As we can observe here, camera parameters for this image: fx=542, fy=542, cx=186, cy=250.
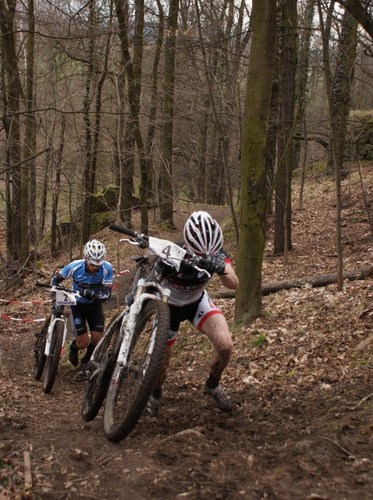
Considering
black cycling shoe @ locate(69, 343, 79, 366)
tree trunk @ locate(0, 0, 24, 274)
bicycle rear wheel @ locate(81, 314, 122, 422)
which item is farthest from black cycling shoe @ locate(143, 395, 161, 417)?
tree trunk @ locate(0, 0, 24, 274)

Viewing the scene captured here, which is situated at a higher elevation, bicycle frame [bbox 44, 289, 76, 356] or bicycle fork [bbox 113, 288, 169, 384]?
bicycle fork [bbox 113, 288, 169, 384]

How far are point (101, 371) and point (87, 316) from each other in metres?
3.47

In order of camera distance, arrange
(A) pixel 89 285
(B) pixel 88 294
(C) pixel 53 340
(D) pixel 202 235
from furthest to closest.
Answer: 1. (A) pixel 89 285
2. (B) pixel 88 294
3. (C) pixel 53 340
4. (D) pixel 202 235

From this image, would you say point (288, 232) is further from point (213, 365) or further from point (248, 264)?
point (213, 365)

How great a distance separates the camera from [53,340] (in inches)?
307

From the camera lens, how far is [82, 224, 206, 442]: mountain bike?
436cm

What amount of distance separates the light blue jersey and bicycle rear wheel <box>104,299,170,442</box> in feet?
11.0

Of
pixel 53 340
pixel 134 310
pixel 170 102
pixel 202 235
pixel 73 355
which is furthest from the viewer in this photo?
pixel 170 102

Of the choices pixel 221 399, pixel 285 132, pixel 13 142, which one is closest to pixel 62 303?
pixel 221 399

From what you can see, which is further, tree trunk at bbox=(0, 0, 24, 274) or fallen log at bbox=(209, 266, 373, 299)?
tree trunk at bbox=(0, 0, 24, 274)

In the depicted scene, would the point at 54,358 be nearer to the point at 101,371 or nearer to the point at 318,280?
the point at 101,371

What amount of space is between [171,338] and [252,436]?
134cm

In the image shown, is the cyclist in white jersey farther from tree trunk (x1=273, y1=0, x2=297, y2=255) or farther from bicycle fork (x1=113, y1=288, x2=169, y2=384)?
tree trunk (x1=273, y1=0, x2=297, y2=255)

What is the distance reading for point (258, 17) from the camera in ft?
24.6
